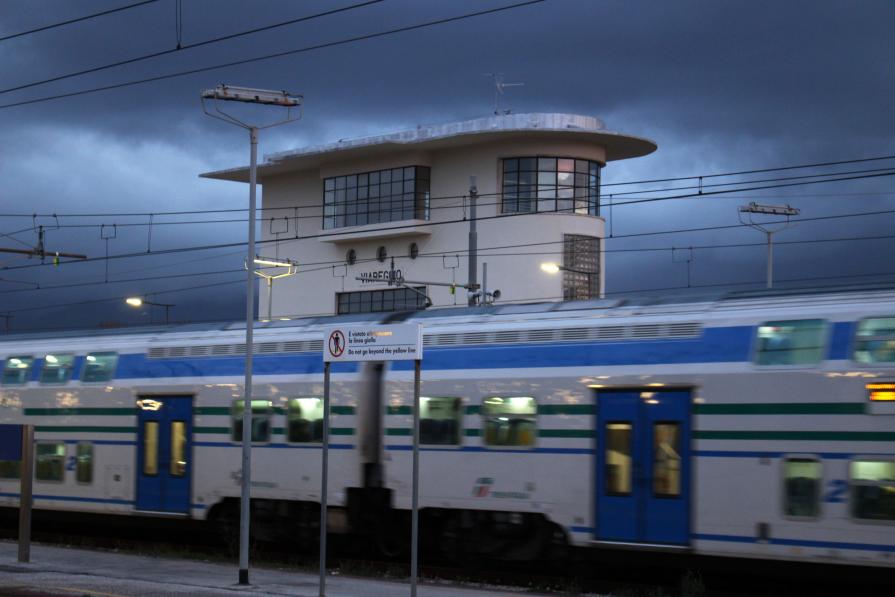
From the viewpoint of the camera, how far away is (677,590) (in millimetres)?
17000

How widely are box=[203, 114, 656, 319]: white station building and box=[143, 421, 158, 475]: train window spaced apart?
90.4 ft

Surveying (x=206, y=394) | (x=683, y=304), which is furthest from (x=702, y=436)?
(x=206, y=394)

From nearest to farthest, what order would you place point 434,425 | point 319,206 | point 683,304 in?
point 683,304 < point 434,425 < point 319,206

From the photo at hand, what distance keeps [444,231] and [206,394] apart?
34937 mm

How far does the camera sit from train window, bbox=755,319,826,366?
1590 centimetres

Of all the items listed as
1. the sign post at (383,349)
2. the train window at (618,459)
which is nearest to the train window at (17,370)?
the sign post at (383,349)

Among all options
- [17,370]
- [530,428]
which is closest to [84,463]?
[17,370]

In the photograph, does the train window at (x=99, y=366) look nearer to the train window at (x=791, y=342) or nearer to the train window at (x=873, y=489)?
the train window at (x=791, y=342)

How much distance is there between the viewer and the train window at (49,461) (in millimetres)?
24625

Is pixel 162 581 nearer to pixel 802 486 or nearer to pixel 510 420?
pixel 510 420

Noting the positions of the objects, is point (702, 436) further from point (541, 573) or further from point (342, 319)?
point (342, 319)

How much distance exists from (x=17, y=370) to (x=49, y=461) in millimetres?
2246

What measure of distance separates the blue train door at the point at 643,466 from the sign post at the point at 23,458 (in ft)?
30.3

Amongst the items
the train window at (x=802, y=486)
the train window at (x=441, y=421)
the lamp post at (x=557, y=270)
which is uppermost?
the lamp post at (x=557, y=270)
